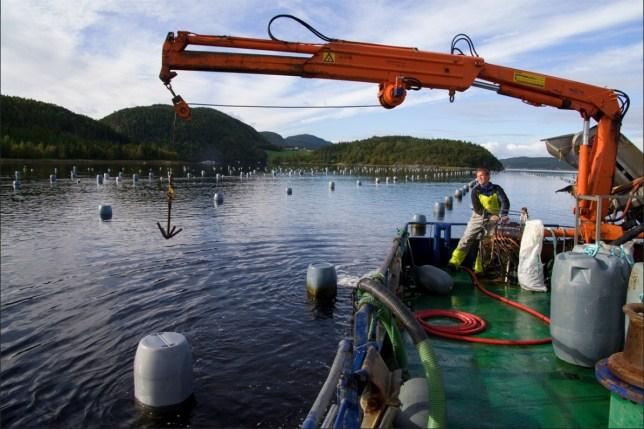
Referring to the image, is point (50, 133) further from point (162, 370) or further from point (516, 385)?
point (516, 385)

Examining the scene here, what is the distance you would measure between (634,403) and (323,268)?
9052 millimetres

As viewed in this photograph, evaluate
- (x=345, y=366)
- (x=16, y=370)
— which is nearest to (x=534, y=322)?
(x=345, y=366)

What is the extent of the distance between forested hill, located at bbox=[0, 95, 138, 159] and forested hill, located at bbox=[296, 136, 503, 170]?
3422 inches

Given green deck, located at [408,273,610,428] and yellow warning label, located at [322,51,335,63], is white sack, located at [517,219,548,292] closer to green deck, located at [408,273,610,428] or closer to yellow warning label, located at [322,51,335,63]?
green deck, located at [408,273,610,428]

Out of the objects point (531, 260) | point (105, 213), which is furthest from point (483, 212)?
point (105, 213)

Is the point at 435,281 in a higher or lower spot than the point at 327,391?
lower

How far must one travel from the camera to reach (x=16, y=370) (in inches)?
310

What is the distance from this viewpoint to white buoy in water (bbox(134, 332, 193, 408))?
6.27 meters

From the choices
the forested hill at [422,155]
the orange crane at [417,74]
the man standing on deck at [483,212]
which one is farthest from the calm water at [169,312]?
the forested hill at [422,155]

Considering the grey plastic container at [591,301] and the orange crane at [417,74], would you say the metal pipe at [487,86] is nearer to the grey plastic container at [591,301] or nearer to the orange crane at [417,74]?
the orange crane at [417,74]

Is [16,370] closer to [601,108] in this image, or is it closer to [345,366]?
[345,366]

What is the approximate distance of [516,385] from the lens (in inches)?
202

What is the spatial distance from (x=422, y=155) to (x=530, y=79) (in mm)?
168137

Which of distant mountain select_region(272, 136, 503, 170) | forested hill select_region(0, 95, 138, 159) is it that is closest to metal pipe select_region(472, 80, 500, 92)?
forested hill select_region(0, 95, 138, 159)
